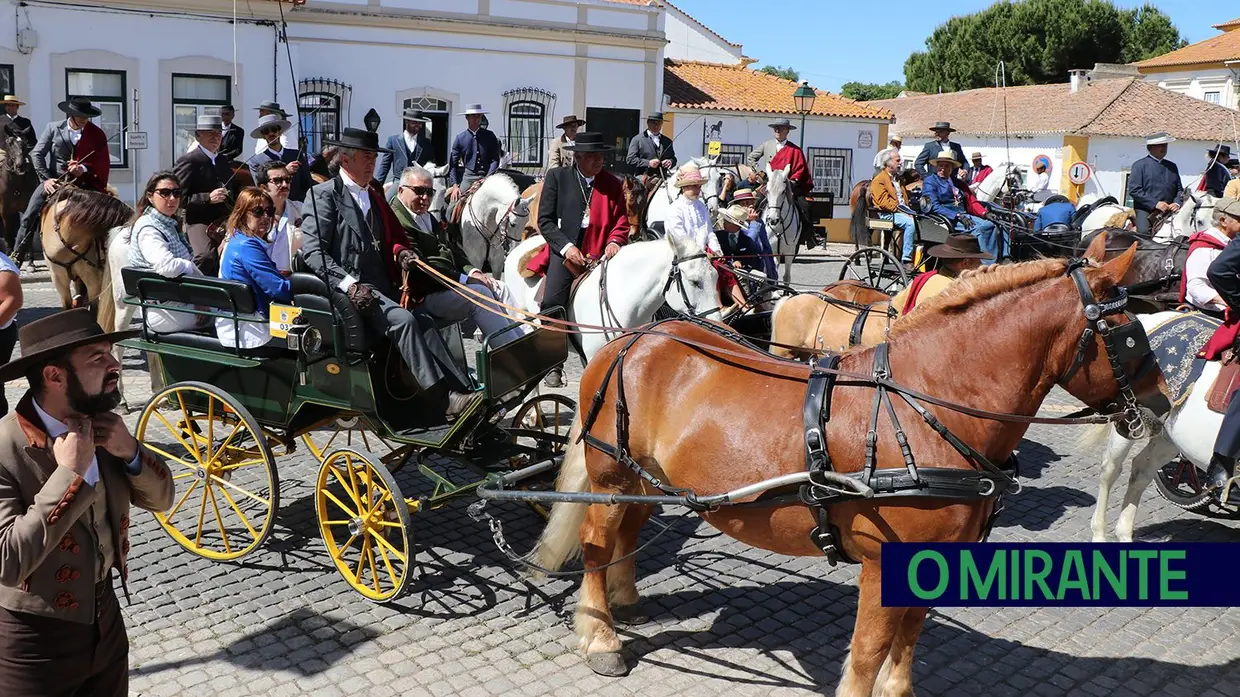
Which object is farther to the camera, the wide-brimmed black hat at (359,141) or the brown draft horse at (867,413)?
the wide-brimmed black hat at (359,141)

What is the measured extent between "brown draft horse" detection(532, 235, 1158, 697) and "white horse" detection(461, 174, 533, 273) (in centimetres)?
Result: 806

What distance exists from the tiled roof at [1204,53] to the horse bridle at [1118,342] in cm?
5037

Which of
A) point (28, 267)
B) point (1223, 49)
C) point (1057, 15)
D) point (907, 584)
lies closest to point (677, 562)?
point (907, 584)

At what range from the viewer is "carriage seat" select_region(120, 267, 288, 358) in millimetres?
6113

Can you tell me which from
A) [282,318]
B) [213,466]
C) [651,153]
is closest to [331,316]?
[282,318]

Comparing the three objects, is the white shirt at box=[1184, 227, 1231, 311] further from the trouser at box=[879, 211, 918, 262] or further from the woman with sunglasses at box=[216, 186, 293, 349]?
the trouser at box=[879, 211, 918, 262]


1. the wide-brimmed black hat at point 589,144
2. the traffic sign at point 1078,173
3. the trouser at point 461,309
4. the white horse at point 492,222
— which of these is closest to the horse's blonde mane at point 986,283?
the trouser at point 461,309

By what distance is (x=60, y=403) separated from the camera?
321 centimetres

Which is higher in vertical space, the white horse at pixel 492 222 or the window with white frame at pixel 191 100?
the window with white frame at pixel 191 100

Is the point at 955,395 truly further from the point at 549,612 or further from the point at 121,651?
the point at 121,651

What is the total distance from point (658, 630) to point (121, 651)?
8.85 feet

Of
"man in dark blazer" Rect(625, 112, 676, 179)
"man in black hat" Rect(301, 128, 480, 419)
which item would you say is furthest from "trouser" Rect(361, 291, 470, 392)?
"man in dark blazer" Rect(625, 112, 676, 179)

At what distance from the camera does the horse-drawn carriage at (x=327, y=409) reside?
576cm

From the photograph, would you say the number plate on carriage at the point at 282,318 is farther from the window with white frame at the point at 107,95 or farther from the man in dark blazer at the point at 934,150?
the window with white frame at the point at 107,95
